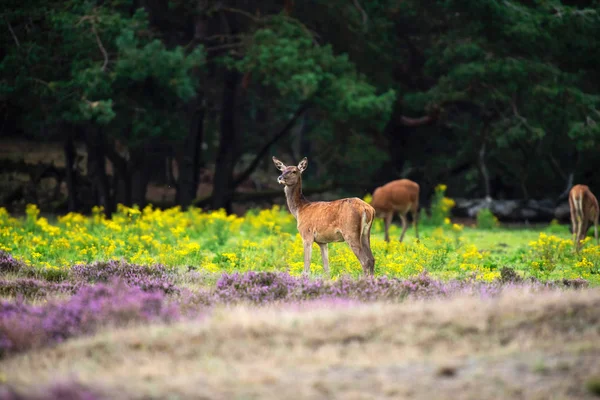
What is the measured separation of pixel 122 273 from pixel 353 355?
645 centimetres

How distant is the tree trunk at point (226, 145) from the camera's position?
101 feet

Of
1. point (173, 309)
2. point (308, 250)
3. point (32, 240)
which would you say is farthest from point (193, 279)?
point (32, 240)

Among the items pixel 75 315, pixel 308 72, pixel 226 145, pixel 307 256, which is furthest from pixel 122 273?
pixel 226 145

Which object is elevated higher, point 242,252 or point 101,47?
point 101,47

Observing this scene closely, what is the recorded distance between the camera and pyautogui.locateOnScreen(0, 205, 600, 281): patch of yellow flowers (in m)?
14.3

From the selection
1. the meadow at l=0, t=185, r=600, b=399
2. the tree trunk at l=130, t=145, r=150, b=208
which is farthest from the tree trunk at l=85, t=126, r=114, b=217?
the meadow at l=0, t=185, r=600, b=399

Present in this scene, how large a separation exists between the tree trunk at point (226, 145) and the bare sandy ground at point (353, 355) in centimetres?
2164

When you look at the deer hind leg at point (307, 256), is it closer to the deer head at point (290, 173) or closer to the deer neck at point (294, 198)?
the deer neck at point (294, 198)

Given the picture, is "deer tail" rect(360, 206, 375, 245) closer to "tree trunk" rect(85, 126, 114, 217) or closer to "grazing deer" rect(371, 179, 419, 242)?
"grazing deer" rect(371, 179, 419, 242)

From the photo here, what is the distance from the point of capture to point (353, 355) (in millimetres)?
7602

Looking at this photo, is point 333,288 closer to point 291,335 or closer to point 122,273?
point 291,335

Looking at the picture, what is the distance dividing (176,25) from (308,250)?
20.0 metres

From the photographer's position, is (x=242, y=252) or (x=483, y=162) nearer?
(x=242, y=252)

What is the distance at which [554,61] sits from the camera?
102ft
